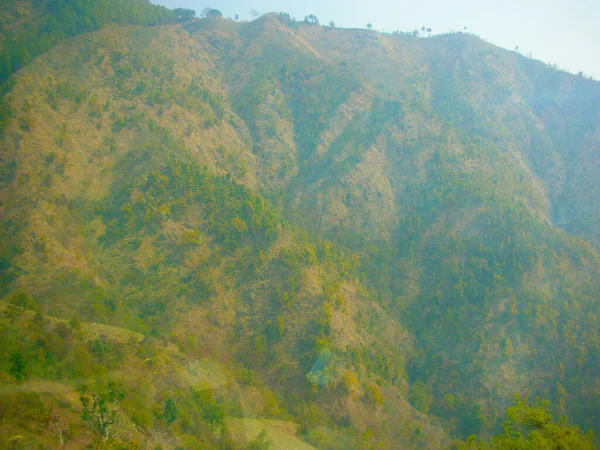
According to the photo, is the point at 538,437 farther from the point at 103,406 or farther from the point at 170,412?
the point at 103,406

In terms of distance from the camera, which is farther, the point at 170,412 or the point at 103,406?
the point at 170,412

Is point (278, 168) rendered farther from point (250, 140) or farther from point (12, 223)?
point (12, 223)

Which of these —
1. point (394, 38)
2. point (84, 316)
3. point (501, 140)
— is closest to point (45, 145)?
point (84, 316)

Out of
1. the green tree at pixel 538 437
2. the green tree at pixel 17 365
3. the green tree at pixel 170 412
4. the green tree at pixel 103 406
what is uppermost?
the green tree at pixel 538 437

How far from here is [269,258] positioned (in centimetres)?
3953

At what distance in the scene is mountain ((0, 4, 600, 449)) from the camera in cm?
2752

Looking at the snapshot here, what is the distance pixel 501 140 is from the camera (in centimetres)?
6812

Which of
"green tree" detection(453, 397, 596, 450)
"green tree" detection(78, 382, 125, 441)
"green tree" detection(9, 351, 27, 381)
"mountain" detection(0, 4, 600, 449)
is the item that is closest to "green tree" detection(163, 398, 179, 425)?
"mountain" detection(0, 4, 600, 449)

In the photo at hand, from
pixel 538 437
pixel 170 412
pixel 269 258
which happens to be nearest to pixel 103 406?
pixel 170 412

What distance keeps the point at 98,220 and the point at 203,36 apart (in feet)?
184

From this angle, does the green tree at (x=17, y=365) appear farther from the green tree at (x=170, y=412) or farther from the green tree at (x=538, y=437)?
the green tree at (x=538, y=437)

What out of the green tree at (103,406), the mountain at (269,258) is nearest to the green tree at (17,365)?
the mountain at (269,258)

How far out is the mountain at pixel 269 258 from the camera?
27.5 meters

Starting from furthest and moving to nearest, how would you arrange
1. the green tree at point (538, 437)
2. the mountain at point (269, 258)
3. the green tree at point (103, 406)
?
the mountain at point (269, 258) → the green tree at point (103, 406) → the green tree at point (538, 437)
